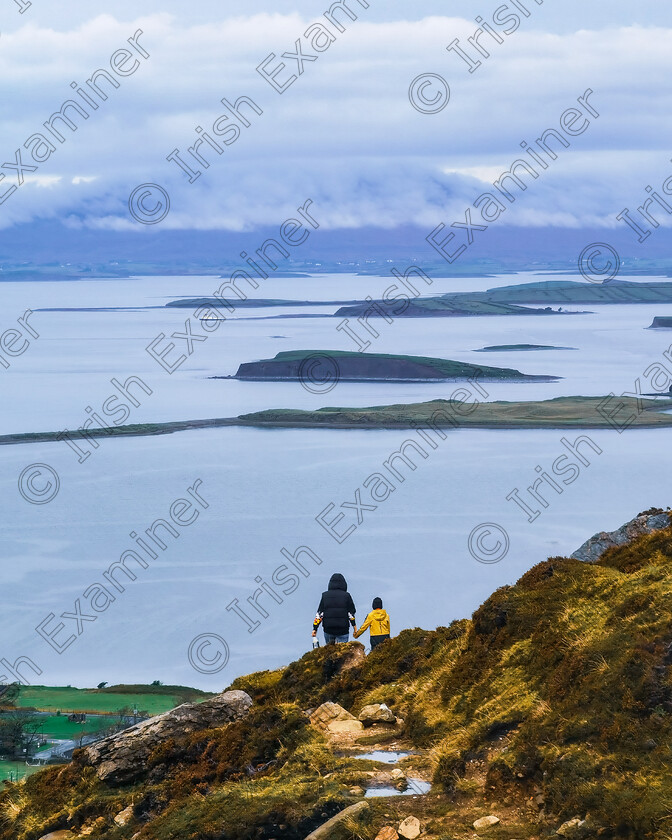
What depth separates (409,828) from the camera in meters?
7.96

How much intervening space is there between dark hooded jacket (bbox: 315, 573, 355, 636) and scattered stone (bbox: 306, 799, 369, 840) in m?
5.49

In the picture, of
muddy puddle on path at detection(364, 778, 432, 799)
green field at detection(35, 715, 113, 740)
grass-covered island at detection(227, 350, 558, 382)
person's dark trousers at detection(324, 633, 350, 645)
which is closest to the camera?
muddy puddle on path at detection(364, 778, 432, 799)

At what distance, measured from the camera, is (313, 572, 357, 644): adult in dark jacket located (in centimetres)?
1369

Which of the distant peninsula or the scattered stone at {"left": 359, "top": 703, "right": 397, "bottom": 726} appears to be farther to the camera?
the distant peninsula

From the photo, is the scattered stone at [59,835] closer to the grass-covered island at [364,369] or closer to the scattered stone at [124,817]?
the scattered stone at [124,817]

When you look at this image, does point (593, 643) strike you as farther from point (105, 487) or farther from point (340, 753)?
point (105, 487)

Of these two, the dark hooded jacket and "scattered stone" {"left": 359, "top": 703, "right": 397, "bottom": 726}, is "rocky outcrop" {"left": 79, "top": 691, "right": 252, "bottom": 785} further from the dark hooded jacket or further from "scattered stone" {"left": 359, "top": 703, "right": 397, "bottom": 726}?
the dark hooded jacket

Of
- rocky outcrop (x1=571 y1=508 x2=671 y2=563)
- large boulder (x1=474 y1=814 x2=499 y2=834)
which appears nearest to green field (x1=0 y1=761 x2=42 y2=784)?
rocky outcrop (x1=571 y1=508 x2=671 y2=563)

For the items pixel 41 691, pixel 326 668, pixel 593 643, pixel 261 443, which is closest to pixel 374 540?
pixel 41 691

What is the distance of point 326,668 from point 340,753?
3145 mm

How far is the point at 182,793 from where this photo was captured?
10.1 m

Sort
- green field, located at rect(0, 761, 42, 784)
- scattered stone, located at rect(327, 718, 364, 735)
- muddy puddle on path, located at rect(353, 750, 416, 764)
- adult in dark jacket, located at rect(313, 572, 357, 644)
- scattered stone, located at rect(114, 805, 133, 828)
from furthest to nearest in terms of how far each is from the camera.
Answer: green field, located at rect(0, 761, 42, 784) → adult in dark jacket, located at rect(313, 572, 357, 644) → scattered stone, located at rect(327, 718, 364, 735) → scattered stone, located at rect(114, 805, 133, 828) → muddy puddle on path, located at rect(353, 750, 416, 764)

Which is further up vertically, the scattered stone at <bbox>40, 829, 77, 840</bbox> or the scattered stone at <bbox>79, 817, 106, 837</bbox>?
the scattered stone at <bbox>40, 829, 77, 840</bbox>

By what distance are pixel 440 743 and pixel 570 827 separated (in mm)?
2459
